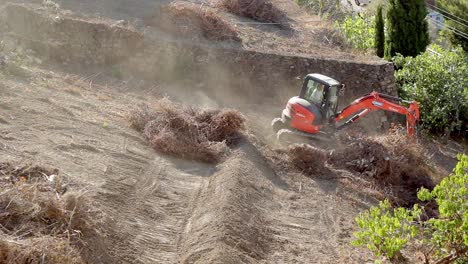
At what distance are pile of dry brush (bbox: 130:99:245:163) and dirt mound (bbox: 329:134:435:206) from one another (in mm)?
2709

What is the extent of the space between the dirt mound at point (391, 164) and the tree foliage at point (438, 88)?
14.2 feet

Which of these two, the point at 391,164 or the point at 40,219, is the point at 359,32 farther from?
the point at 40,219

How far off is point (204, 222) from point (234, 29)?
40.1 feet

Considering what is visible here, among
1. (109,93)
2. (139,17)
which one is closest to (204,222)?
(109,93)

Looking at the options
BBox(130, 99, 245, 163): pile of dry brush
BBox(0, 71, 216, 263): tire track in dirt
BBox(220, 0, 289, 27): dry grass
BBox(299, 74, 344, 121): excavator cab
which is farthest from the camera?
BBox(220, 0, 289, 27): dry grass

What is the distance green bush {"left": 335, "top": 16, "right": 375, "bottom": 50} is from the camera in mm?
24484

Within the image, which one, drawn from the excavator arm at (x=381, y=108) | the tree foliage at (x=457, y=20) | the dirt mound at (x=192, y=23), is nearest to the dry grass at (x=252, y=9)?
the dirt mound at (x=192, y=23)

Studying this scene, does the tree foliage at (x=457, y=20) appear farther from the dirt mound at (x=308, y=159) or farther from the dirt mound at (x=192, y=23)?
the dirt mound at (x=308, y=159)

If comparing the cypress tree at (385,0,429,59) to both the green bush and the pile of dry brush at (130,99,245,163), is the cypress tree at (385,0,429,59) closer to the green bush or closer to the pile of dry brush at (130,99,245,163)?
the green bush

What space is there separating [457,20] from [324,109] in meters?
16.9

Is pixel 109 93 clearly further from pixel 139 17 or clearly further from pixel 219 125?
pixel 139 17

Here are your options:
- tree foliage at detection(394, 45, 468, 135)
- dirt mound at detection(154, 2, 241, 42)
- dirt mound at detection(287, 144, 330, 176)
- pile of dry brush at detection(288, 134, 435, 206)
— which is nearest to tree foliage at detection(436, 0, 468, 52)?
tree foliage at detection(394, 45, 468, 135)

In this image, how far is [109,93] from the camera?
1675cm

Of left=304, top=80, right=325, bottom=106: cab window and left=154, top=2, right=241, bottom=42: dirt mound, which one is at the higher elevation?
left=304, top=80, right=325, bottom=106: cab window
